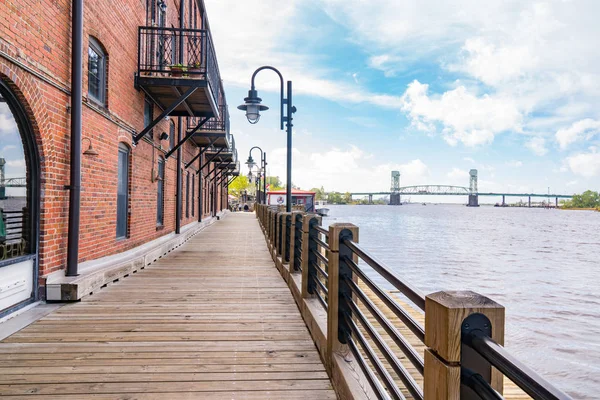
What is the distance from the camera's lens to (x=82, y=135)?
6195 mm

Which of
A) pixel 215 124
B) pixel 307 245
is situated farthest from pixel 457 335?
pixel 215 124

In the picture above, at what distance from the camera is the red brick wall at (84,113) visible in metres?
4.71

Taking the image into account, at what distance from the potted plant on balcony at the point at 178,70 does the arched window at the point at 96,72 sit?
189 centimetres

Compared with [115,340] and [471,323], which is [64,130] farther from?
[471,323]

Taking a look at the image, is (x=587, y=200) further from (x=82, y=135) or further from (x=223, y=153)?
(x=82, y=135)

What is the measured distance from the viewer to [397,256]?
2752 cm

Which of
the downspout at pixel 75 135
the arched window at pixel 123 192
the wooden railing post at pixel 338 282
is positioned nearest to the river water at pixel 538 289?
the wooden railing post at pixel 338 282

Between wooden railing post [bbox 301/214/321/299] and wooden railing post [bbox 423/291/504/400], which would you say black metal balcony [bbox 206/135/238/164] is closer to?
wooden railing post [bbox 301/214/321/299]

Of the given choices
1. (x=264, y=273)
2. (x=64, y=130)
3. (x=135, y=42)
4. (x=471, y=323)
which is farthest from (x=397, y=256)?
(x=471, y=323)

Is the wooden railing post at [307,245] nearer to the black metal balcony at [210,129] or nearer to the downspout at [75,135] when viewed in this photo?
the downspout at [75,135]

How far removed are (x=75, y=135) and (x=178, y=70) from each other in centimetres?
416

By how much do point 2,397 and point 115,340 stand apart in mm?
1216

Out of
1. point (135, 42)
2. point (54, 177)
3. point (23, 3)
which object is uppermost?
point (135, 42)

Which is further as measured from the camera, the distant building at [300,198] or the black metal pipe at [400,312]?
the distant building at [300,198]
